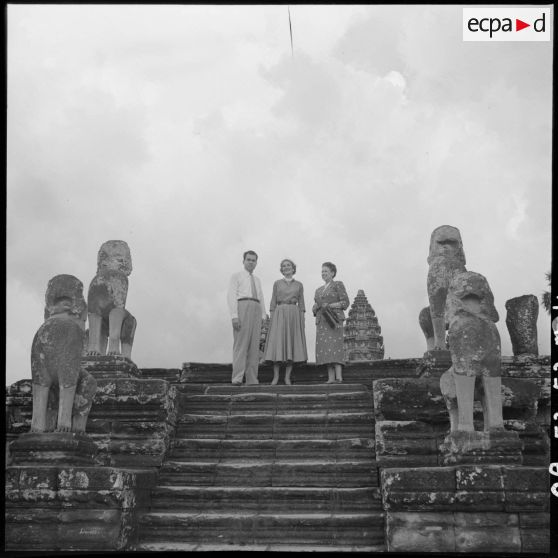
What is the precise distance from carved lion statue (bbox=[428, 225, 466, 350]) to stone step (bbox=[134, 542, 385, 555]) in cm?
360

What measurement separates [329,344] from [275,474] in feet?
10.2

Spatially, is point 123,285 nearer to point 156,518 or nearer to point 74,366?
point 74,366

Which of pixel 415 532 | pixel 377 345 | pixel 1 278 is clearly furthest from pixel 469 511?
pixel 377 345

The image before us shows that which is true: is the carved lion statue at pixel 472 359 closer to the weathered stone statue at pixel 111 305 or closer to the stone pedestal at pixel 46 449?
the stone pedestal at pixel 46 449

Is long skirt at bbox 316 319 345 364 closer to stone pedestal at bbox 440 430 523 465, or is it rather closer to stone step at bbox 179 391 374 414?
stone step at bbox 179 391 374 414

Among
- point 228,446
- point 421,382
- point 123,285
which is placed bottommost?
point 228,446

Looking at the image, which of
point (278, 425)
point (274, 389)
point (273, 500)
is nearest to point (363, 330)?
point (274, 389)

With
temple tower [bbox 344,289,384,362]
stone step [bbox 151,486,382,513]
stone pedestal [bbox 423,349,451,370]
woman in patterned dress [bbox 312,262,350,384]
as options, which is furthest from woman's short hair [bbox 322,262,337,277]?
temple tower [bbox 344,289,384,362]

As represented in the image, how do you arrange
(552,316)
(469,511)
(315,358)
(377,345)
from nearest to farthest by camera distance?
(552,316) < (469,511) < (315,358) < (377,345)

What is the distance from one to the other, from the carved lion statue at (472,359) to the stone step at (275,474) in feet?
3.84

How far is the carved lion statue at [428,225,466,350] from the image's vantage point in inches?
378

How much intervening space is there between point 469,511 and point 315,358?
4.51 m

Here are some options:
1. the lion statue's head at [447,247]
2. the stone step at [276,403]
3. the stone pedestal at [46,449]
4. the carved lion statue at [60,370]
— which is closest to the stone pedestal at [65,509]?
the stone pedestal at [46,449]

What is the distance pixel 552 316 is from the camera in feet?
18.6
